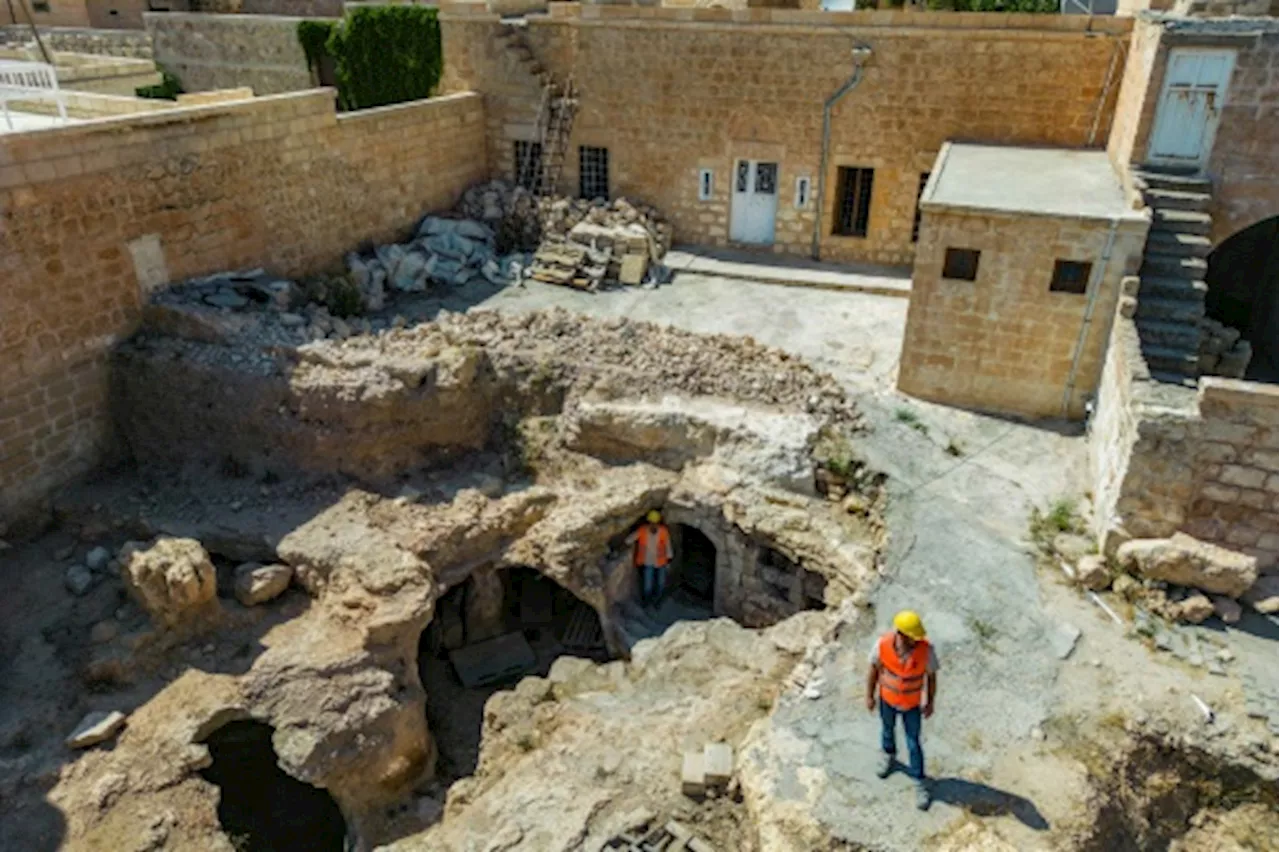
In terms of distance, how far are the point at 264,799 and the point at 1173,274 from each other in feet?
47.6

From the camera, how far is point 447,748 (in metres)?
12.7

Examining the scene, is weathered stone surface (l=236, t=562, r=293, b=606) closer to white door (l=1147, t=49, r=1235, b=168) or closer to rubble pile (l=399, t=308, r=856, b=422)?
rubble pile (l=399, t=308, r=856, b=422)

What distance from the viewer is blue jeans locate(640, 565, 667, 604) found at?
45.3 feet

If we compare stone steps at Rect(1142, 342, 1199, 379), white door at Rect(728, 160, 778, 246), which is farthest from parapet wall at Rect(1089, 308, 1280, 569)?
white door at Rect(728, 160, 778, 246)

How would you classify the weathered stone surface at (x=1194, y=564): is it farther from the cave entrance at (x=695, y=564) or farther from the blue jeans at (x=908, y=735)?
the cave entrance at (x=695, y=564)

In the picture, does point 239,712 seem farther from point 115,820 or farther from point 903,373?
point 903,373

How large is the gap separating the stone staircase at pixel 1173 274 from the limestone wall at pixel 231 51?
780 inches

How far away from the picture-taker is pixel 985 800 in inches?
316

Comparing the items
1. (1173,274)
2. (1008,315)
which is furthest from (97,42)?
(1173,274)

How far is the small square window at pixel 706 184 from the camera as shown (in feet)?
63.2

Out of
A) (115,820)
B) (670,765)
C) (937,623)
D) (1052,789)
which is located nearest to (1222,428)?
(937,623)

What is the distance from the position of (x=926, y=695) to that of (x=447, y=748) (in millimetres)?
7333

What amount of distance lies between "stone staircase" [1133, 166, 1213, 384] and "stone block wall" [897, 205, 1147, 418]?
66 cm

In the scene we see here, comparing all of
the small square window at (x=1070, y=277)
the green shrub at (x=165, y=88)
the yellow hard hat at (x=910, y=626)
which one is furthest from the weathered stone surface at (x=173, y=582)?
the green shrub at (x=165, y=88)
